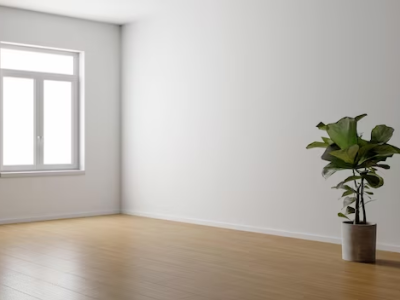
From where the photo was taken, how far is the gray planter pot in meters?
4.77

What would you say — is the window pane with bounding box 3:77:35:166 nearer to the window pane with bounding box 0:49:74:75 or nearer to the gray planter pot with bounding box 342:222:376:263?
the window pane with bounding box 0:49:74:75

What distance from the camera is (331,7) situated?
5.71 metres

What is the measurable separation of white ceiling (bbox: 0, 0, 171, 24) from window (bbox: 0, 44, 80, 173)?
57 cm

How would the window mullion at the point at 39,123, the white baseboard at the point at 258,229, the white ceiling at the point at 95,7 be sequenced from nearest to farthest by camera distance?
the white baseboard at the point at 258,229
the white ceiling at the point at 95,7
the window mullion at the point at 39,123

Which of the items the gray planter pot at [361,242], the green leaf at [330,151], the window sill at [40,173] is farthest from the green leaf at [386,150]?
the window sill at [40,173]

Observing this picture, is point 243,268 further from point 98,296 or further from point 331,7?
point 331,7

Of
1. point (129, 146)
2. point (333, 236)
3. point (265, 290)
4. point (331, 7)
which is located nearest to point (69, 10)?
point (129, 146)

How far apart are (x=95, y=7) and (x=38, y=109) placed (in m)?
1.53

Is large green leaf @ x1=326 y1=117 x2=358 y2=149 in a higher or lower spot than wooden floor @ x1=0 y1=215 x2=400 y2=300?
higher

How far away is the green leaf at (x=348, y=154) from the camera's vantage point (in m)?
4.61

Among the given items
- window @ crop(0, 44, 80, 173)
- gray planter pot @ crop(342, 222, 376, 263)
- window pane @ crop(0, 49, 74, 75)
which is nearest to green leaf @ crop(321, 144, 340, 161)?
gray planter pot @ crop(342, 222, 376, 263)

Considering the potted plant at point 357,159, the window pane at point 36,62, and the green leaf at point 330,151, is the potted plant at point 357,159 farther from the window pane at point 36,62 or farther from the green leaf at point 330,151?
the window pane at point 36,62

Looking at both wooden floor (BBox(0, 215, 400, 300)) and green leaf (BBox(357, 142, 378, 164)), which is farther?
green leaf (BBox(357, 142, 378, 164))

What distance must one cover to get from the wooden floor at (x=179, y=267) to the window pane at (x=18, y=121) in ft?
3.92
